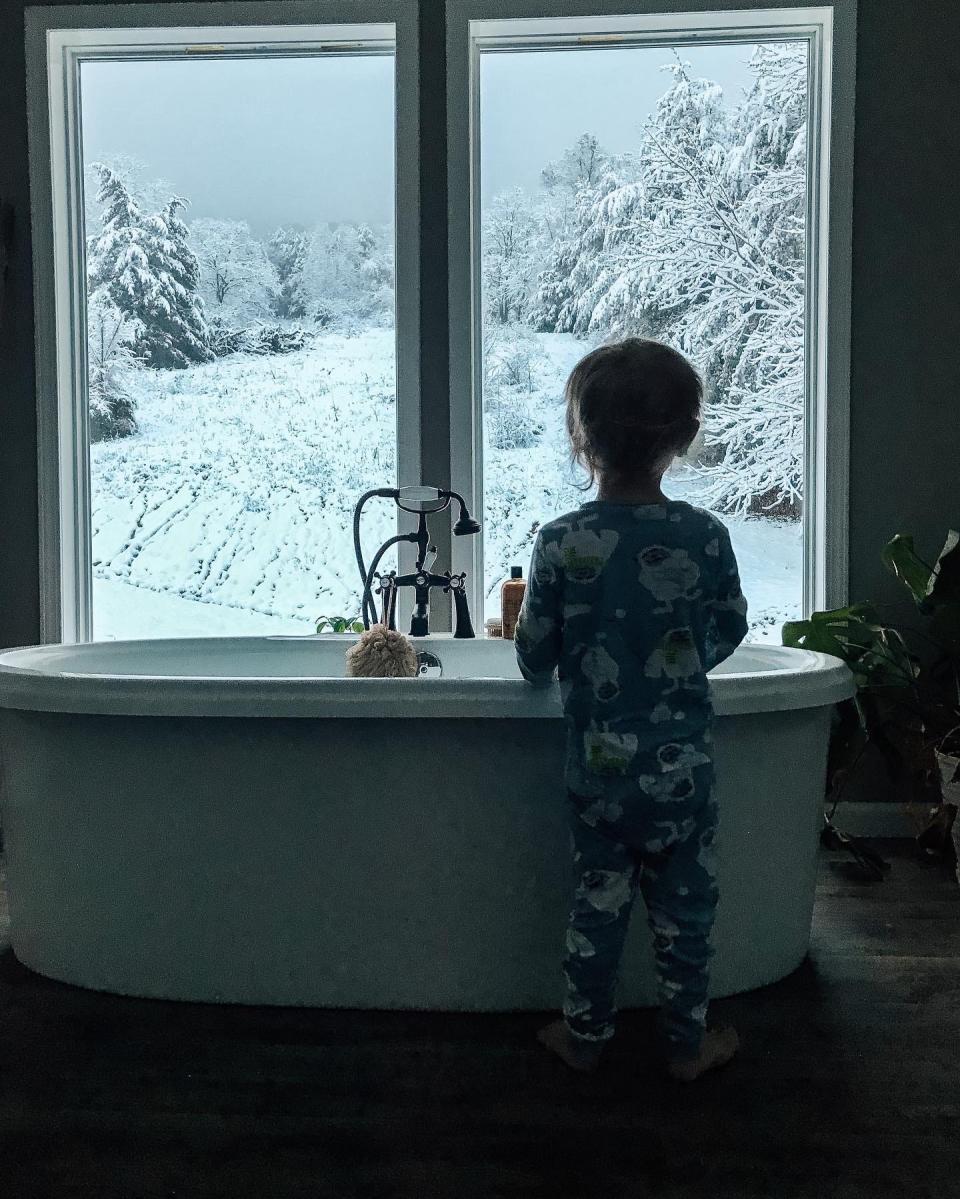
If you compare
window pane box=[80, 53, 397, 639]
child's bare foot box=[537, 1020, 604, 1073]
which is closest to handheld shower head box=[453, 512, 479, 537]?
window pane box=[80, 53, 397, 639]

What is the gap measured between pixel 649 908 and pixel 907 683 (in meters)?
1.28

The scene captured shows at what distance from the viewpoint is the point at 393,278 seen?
3029 millimetres

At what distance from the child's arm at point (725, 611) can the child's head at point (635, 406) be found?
0.15 meters

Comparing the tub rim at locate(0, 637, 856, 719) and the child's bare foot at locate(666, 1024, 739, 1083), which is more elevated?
the tub rim at locate(0, 637, 856, 719)

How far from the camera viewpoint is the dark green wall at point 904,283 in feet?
→ 9.28

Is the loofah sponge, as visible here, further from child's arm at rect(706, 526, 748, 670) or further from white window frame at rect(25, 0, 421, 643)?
child's arm at rect(706, 526, 748, 670)

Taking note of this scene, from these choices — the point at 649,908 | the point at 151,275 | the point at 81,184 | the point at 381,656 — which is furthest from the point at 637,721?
the point at 81,184

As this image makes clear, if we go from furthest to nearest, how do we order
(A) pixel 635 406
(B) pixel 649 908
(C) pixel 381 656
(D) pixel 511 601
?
(D) pixel 511 601 → (C) pixel 381 656 → (B) pixel 649 908 → (A) pixel 635 406

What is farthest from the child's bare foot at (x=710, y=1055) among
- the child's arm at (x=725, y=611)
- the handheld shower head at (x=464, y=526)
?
the handheld shower head at (x=464, y=526)

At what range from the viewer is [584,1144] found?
1337 millimetres

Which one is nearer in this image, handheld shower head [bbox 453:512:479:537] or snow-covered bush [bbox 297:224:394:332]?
handheld shower head [bbox 453:512:479:537]

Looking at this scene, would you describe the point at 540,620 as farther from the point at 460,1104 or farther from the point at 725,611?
the point at 460,1104

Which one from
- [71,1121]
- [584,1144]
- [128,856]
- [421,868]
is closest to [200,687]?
[128,856]

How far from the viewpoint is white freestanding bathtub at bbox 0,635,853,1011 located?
1.66 meters
